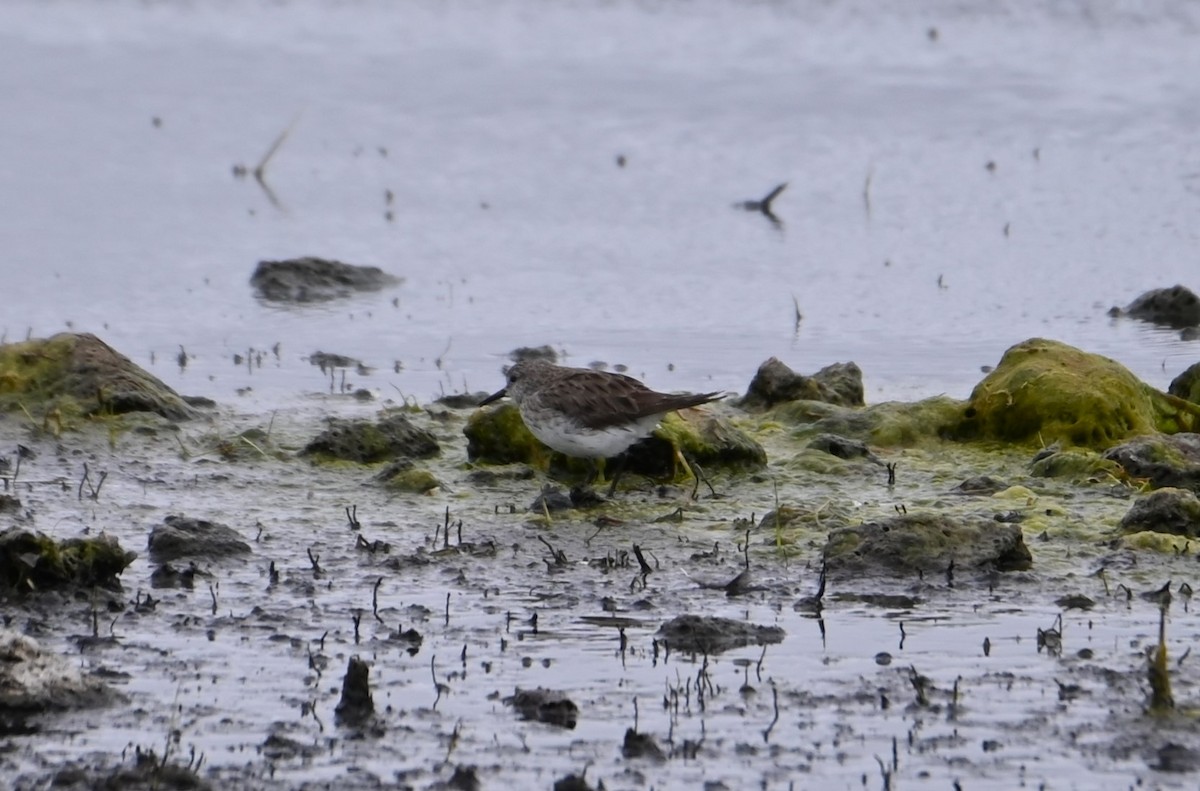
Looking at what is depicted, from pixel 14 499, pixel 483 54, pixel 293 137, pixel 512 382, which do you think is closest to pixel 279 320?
pixel 512 382

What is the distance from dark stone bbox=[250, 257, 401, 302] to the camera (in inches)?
639

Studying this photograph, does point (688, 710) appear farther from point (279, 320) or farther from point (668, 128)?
point (668, 128)

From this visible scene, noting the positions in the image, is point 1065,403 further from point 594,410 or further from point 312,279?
point 312,279

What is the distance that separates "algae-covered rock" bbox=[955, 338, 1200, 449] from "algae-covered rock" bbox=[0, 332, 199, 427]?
483 centimetres

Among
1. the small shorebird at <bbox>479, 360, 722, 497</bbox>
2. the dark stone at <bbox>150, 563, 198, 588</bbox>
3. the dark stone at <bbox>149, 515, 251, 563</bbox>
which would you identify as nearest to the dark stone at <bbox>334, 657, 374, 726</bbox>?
the dark stone at <bbox>150, 563, 198, 588</bbox>

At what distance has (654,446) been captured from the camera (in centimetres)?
1068

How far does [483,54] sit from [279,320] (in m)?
14.6

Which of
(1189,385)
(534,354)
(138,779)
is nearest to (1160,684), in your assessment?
(138,779)

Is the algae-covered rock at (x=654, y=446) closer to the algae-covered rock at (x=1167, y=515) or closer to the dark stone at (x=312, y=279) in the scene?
the algae-covered rock at (x=1167, y=515)

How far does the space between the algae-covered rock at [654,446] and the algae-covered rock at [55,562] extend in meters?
3.33

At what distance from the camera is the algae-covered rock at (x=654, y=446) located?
10672 millimetres

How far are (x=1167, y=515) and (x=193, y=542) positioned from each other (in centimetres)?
438

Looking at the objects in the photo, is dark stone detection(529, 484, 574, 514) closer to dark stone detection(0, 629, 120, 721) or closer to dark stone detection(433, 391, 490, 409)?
dark stone detection(433, 391, 490, 409)

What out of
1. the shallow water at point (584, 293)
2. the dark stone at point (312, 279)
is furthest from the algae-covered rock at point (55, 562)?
the dark stone at point (312, 279)
